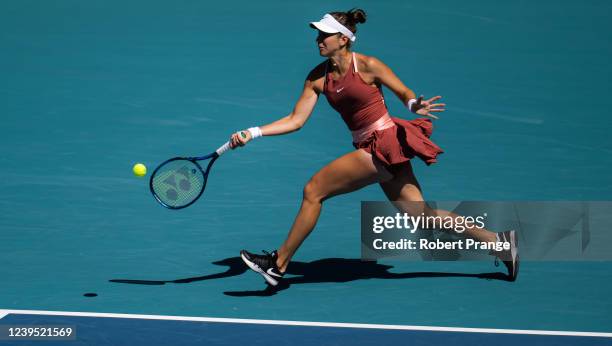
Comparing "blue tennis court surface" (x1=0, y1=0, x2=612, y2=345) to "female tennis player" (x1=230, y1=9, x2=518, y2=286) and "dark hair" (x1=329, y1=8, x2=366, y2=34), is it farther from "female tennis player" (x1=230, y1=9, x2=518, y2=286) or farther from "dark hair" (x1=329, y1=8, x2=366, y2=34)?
"dark hair" (x1=329, y1=8, x2=366, y2=34)

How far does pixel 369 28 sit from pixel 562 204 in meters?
6.91

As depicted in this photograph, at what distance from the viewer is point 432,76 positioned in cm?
1527

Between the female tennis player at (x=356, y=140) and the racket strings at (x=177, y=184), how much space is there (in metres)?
0.51

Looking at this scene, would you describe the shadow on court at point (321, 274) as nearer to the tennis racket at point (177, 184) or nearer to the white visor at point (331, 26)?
the tennis racket at point (177, 184)

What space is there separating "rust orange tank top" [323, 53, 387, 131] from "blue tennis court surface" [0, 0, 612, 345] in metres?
1.24

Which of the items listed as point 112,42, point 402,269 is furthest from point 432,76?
point 402,269

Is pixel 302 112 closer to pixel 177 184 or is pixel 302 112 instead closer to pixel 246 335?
pixel 177 184

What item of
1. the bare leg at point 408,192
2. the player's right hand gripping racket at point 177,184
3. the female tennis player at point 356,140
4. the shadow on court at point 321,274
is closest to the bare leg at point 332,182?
the female tennis player at point 356,140

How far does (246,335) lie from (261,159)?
15.1ft

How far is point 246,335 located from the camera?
812 cm

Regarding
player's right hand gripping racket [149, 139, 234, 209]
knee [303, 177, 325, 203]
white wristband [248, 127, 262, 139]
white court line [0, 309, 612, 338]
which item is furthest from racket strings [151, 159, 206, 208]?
white court line [0, 309, 612, 338]

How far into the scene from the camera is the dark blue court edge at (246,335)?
7977mm

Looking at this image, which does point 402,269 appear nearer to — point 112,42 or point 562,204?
point 562,204

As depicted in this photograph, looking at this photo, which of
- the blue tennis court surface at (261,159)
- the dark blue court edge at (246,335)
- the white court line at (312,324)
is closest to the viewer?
the dark blue court edge at (246,335)
